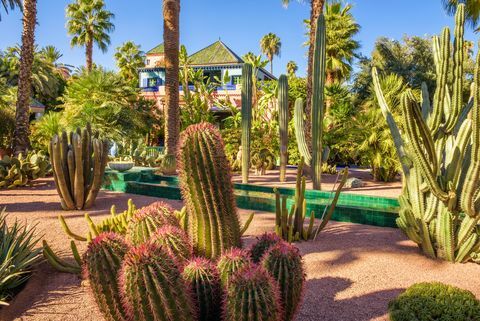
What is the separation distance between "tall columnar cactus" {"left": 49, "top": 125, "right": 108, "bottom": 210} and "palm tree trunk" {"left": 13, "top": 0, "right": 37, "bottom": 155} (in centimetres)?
612

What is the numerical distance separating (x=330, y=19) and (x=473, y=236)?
20.8 m

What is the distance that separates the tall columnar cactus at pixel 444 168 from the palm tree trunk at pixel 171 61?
32.2 ft

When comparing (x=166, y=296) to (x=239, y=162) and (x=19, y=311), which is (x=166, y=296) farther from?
(x=239, y=162)

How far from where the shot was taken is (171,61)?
45.0 feet

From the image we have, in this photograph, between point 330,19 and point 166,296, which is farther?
point 330,19

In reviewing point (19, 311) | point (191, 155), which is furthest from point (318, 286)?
point (19, 311)

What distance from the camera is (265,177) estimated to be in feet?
45.8

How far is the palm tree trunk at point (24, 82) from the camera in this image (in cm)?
1227

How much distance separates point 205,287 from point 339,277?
7.46 ft

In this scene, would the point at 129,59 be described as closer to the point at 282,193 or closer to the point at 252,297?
the point at 282,193

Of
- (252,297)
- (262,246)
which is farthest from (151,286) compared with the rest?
(262,246)

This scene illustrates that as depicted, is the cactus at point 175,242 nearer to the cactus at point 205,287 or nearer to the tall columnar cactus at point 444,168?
the cactus at point 205,287

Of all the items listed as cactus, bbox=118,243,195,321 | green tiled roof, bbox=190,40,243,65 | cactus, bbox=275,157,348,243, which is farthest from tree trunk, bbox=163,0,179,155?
green tiled roof, bbox=190,40,243,65

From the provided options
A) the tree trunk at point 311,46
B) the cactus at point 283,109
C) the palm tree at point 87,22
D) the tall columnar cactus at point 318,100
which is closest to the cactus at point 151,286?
the tall columnar cactus at point 318,100
